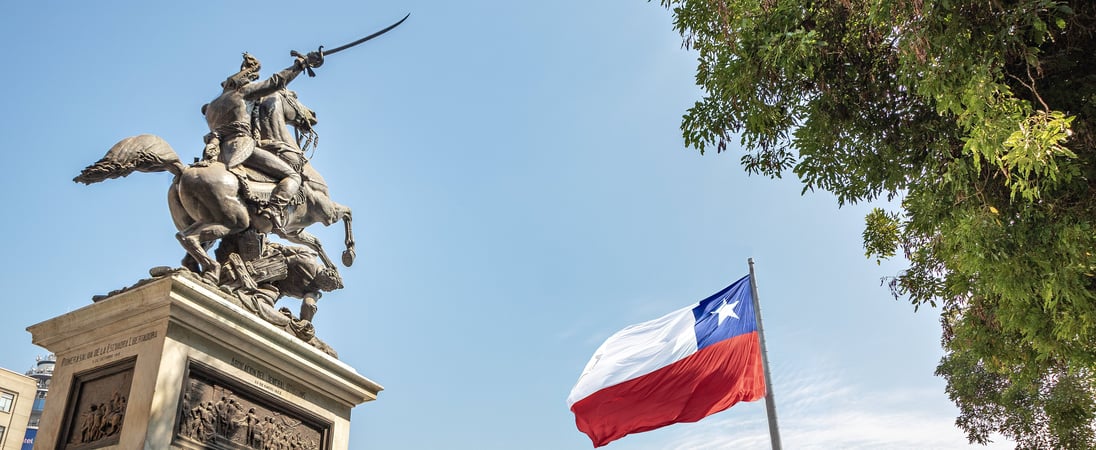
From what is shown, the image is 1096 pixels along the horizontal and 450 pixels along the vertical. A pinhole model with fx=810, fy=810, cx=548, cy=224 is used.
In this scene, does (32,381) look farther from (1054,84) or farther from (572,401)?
(1054,84)

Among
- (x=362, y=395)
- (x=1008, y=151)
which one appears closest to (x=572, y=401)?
(x=362, y=395)

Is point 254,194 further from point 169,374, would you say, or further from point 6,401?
point 6,401

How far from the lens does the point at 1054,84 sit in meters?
6.75

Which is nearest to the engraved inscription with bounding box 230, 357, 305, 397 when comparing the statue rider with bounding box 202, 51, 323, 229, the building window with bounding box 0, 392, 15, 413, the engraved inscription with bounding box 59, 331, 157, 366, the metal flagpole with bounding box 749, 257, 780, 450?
the engraved inscription with bounding box 59, 331, 157, 366

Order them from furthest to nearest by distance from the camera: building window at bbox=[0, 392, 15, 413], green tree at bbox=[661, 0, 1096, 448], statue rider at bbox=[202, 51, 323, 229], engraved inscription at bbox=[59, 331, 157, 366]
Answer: building window at bbox=[0, 392, 15, 413] < statue rider at bbox=[202, 51, 323, 229] < engraved inscription at bbox=[59, 331, 157, 366] < green tree at bbox=[661, 0, 1096, 448]

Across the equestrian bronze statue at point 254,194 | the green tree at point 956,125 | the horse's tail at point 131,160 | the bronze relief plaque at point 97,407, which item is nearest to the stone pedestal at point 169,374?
the bronze relief plaque at point 97,407

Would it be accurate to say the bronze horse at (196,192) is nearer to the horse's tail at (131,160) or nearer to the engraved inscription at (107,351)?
the horse's tail at (131,160)

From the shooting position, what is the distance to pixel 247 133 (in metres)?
9.26

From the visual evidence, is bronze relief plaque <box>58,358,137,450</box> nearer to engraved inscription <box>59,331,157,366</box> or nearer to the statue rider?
engraved inscription <box>59,331,157,366</box>

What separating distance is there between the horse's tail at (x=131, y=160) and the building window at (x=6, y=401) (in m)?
32.8

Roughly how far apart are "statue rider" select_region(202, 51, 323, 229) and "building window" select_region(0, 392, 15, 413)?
3264 cm

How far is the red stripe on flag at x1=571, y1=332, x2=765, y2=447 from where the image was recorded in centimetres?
1043

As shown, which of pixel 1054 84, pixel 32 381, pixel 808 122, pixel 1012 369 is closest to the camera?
pixel 1054 84

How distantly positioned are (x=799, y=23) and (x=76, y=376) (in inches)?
288
